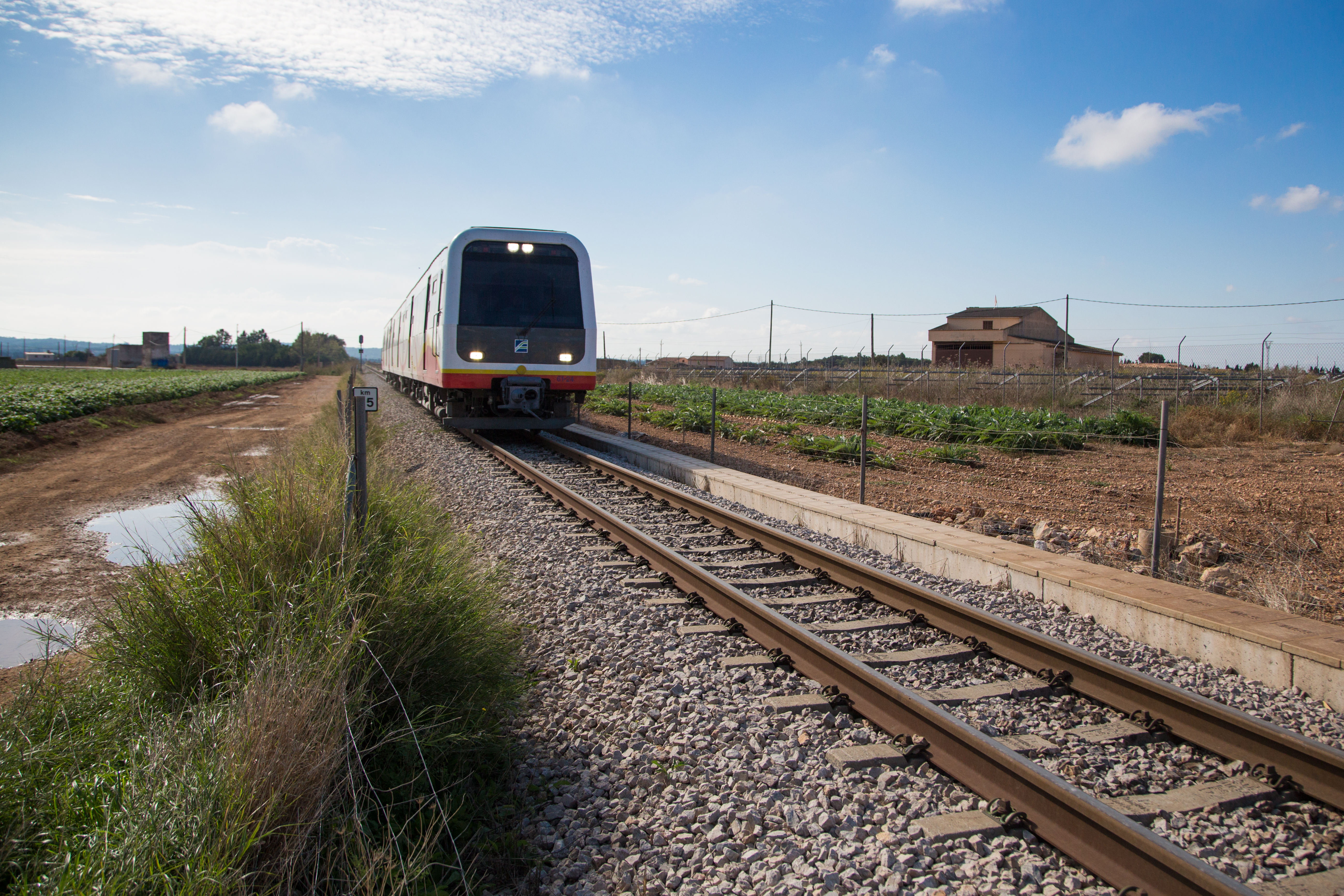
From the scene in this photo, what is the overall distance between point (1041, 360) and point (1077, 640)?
53423mm

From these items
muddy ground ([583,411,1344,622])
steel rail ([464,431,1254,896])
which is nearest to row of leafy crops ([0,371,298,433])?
muddy ground ([583,411,1344,622])

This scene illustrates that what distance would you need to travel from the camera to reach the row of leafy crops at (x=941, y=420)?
14.6 metres

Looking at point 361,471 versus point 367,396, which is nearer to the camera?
point 361,471

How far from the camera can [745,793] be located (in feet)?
9.84

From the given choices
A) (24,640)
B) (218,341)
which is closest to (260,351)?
(218,341)

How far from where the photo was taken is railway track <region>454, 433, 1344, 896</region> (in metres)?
2.57

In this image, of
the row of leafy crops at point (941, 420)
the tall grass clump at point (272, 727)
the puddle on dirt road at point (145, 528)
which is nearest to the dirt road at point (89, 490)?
the puddle on dirt road at point (145, 528)

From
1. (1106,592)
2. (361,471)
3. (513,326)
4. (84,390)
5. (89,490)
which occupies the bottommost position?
(89,490)

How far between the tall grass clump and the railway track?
1.61 metres

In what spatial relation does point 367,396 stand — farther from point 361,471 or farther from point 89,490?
point 89,490

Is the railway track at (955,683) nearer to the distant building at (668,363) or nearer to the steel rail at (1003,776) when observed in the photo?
the steel rail at (1003,776)

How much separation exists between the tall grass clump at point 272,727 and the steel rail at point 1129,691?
259cm

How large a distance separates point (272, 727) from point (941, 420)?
1513 centimetres

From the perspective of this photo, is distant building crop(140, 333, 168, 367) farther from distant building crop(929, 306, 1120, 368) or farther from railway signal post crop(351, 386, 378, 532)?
railway signal post crop(351, 386, 378, 532)
